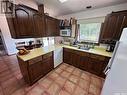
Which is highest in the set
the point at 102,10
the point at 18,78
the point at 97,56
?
the point at 102,10

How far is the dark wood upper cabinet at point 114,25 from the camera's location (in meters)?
1.60

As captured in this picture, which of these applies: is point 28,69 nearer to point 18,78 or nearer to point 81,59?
point 18,78

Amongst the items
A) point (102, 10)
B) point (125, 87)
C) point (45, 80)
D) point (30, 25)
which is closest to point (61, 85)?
point (45, 80)

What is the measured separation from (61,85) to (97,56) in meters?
1.38

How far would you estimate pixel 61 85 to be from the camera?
1794mm

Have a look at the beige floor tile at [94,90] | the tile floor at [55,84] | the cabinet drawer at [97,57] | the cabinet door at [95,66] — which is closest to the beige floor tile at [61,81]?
the tile floor at [55,84]

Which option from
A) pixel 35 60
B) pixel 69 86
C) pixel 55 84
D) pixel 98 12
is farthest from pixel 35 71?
pixel 98 12

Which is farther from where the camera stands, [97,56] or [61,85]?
[97,56]

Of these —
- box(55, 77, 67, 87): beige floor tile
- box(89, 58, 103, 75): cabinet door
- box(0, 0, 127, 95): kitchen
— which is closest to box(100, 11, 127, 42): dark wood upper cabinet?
box(0, 0, 127, 95): kitchen

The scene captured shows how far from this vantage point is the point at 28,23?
69.4 inches

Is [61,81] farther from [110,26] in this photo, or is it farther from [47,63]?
[110,26]

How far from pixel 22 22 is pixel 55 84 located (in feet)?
6.22

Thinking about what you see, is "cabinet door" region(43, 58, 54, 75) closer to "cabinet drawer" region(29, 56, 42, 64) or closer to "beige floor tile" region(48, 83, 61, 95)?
"cabinet drawer" region(29, 56, 42, 64)

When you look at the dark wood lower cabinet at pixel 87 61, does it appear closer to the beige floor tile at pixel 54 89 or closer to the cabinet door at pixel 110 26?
the cabinet door at pixel 110 26
